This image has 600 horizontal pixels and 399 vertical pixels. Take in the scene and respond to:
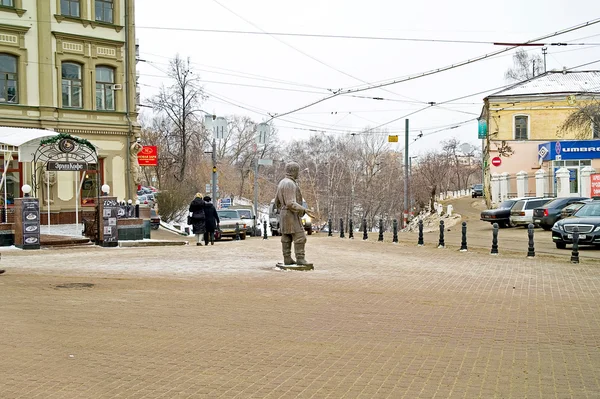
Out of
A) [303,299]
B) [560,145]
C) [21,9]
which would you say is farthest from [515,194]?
[303,299]

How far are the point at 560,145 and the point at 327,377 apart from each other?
44.0 meters

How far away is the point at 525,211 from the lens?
3594cm

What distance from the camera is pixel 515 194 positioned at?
49.2m

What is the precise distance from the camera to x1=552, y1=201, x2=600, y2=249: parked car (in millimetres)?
20672

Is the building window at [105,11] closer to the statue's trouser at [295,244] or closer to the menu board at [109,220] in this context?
the menu board at [109,220]

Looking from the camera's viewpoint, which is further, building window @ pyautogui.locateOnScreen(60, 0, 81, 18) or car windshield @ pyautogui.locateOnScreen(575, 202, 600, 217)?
building window @ pyautogui.locateOnScreen(60, 0, 81, 18)

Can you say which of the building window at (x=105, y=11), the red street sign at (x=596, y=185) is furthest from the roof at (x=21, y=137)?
Result: the red street sign at (x=596, y=185)

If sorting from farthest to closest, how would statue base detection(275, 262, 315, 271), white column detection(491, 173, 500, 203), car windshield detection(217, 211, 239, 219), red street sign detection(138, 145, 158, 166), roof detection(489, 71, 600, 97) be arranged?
1. roof detection(489, 71, 600, 97)
2. white column detection(491, 173, 500, 203)
3. red street sign detection(138, 145, 158, 166)
4. car windshield detection(217, 211, 239, 219)
5. statue base detection(275, 262, 315, 271)

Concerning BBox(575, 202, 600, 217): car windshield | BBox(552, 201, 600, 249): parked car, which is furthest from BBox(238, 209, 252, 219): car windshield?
BBox(575, 202, 600, 217): car windshield

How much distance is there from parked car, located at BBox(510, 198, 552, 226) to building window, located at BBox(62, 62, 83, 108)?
22.4 metres

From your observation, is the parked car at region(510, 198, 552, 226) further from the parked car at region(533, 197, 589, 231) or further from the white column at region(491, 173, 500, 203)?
the white column at region(491, 173, 500, 203)

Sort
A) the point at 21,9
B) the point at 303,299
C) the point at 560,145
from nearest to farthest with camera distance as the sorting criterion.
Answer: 1. the point at 303,299
2. the point at 21,9
3. the point at 560,145

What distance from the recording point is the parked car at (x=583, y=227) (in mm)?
20672

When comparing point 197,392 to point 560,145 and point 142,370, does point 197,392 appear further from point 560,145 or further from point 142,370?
point 560,145
